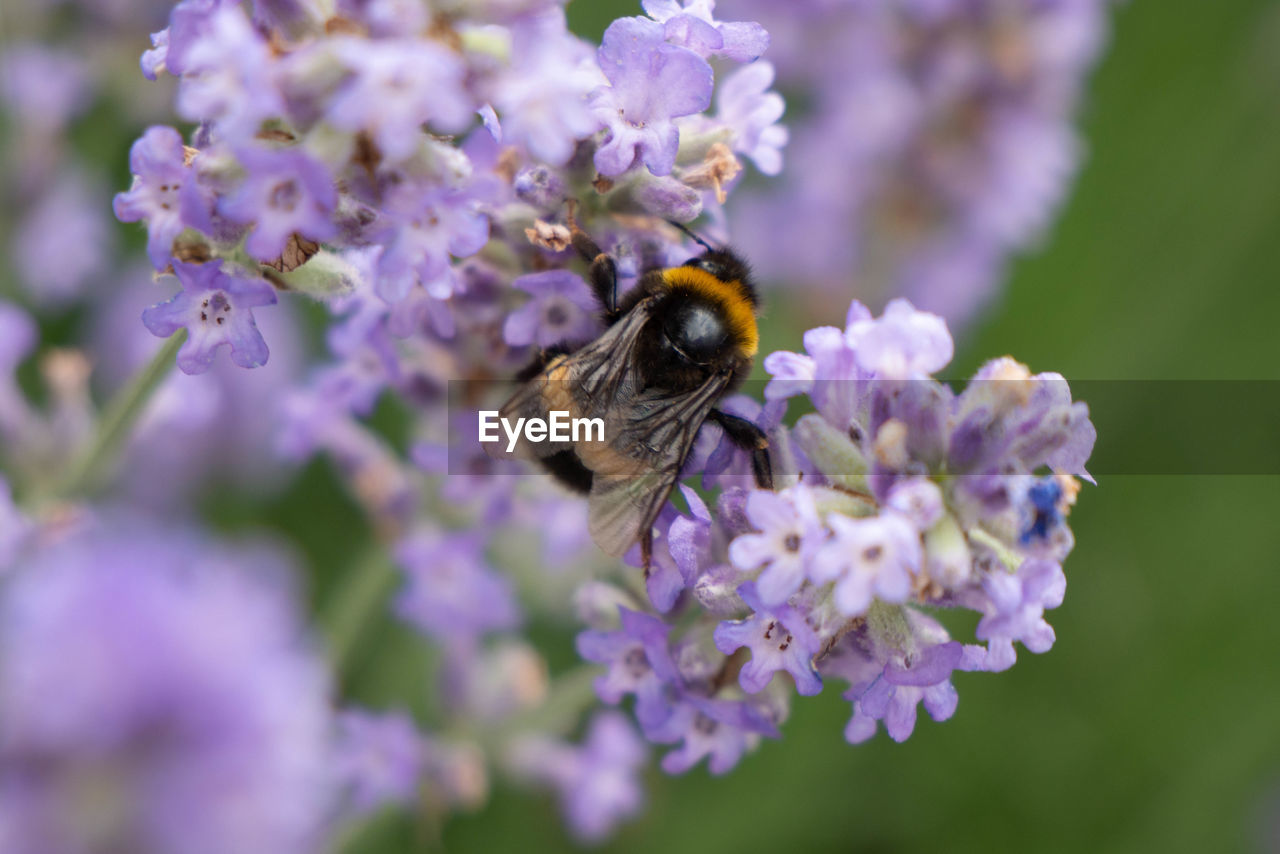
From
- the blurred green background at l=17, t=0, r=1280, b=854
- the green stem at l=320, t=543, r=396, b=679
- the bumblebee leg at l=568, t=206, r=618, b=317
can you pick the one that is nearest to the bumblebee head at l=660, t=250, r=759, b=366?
the bumblebee leg at l=568, t=206, r=618, b=317

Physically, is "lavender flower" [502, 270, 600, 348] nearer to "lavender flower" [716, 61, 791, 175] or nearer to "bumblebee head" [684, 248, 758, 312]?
"bumblebee head" [684, 248, 758, 312]

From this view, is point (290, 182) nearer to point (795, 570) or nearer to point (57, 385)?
point (795, 570)

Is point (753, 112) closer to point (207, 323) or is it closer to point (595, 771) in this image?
point (207, 323)

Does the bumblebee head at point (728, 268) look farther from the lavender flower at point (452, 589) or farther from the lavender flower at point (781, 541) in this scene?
the lavender flower at point (452, 589)

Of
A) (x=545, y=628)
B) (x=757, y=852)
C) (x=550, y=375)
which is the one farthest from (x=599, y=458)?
(x=757, y=852)

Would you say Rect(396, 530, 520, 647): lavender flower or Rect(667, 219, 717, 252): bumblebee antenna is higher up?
Rect(667, 219, 717, 252): bumblebee antenna

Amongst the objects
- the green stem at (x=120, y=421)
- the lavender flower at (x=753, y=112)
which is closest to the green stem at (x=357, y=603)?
the green stem at (x=120, y=421)
